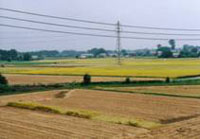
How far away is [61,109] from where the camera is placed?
1925 centimetres

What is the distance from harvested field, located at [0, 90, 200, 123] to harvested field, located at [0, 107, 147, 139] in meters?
2.39

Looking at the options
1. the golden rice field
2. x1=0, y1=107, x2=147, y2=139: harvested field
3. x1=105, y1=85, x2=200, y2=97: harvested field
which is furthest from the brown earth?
the golden rice field

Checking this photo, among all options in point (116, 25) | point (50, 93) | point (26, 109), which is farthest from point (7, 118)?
point (116, 25)

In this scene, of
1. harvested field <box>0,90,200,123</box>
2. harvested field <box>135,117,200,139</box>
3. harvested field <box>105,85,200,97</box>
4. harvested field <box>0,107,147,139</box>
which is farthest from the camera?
harvested field <box>105,85,200,97</box>

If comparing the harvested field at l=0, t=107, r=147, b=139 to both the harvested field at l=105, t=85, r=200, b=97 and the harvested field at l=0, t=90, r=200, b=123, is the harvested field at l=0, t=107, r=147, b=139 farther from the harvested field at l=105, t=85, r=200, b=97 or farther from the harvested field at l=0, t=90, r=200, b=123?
the harvested field at l=105, t=85, r=200, b=97

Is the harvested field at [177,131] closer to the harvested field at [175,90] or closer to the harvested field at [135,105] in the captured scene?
the harvested field at [135,105]

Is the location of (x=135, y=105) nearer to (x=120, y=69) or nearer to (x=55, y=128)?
(x=55, y=128)

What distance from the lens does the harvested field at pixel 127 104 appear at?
17.2m

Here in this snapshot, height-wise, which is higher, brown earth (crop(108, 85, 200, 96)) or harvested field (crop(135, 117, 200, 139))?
harvested field (crop(135, 117, 200, 139))

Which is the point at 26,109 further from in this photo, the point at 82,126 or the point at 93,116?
the point at 82,126

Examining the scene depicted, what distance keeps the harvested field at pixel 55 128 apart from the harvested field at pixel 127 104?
7.83ft

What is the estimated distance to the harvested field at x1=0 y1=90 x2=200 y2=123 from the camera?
56.5ft

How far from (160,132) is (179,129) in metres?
0.93

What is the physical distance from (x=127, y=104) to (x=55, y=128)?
7449mm
